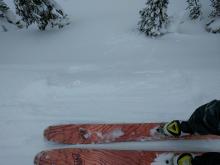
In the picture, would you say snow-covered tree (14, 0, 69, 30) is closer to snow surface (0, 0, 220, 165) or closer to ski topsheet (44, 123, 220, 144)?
snow surface (0, 0, 220, 165)

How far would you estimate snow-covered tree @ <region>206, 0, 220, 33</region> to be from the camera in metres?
4.76

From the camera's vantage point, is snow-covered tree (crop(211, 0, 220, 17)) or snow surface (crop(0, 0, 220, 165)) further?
snow-covered tree (crop(211, 0, 220, 17))

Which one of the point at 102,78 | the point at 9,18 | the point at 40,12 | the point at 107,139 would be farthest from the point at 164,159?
the point at 9,18

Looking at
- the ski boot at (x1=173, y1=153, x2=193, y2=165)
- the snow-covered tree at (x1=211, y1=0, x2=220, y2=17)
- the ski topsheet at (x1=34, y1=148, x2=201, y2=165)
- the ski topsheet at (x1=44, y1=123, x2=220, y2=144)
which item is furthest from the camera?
the snow-covered tree at (x1=211, y1=0, x2=220, y2=17)

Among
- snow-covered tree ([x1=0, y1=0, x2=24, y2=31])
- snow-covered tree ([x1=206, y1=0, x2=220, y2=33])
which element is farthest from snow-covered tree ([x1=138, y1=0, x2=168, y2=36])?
snow-covered tree ([x1=0, y1=0, x2=24, y2=31])

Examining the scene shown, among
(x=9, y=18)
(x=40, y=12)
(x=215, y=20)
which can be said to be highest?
(x=9, y=18)

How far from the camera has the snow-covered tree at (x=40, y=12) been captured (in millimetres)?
4613

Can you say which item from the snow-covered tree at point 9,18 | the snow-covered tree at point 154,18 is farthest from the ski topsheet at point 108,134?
the snow-covered tree at point 9,18

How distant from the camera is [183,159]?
2990mm

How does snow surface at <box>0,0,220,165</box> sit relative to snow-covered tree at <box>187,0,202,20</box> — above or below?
below

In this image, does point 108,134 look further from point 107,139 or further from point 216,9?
point 216,9

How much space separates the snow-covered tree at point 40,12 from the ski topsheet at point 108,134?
2.18 m

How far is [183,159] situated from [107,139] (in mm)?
889

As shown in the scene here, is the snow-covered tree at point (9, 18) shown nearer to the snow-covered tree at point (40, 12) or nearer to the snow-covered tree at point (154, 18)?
the snow-covered tree at point (40, 12)
